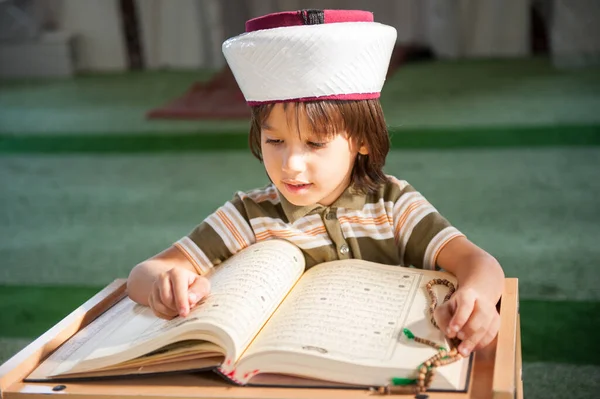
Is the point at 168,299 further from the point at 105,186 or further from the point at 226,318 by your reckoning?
the point at 105,186

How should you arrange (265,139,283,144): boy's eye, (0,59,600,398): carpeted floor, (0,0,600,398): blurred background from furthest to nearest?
(0,0,600,398): blurred background
(0,59,600,398): carpeted floor
(265,139,283,144): boy's eye

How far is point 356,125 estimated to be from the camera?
4.23 ft

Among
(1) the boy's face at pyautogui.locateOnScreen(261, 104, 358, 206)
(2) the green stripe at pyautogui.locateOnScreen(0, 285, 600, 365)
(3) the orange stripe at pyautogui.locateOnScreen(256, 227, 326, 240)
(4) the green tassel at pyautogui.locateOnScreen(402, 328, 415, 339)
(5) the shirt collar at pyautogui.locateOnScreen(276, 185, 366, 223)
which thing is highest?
(1) the boy's face at pyautogui.locateOnScreen(261, 104, 358, 206)

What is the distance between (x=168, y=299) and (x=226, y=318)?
122 millimetres

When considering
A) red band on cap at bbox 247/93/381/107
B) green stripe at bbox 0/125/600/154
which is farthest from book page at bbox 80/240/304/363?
green stripe at bbox 0/125/600/154

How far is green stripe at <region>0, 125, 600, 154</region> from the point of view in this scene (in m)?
3.41

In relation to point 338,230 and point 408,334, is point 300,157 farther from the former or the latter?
point 408,334

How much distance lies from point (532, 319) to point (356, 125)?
0.77 meters

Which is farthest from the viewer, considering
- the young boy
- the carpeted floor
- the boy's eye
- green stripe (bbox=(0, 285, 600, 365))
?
the carpeted floor

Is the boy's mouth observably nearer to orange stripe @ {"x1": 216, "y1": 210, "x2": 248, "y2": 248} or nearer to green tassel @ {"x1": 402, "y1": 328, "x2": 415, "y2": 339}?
orange stripe @ {"x1": 216, "y1": 210, "x2": 248, "y2": 248}

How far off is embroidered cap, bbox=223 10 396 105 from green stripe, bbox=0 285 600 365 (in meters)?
0.73

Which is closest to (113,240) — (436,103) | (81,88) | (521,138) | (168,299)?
(168,299)

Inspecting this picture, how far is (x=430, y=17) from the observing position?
221 inches

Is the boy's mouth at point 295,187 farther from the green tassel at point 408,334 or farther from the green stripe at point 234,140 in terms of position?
the green stripe at point 234,140
